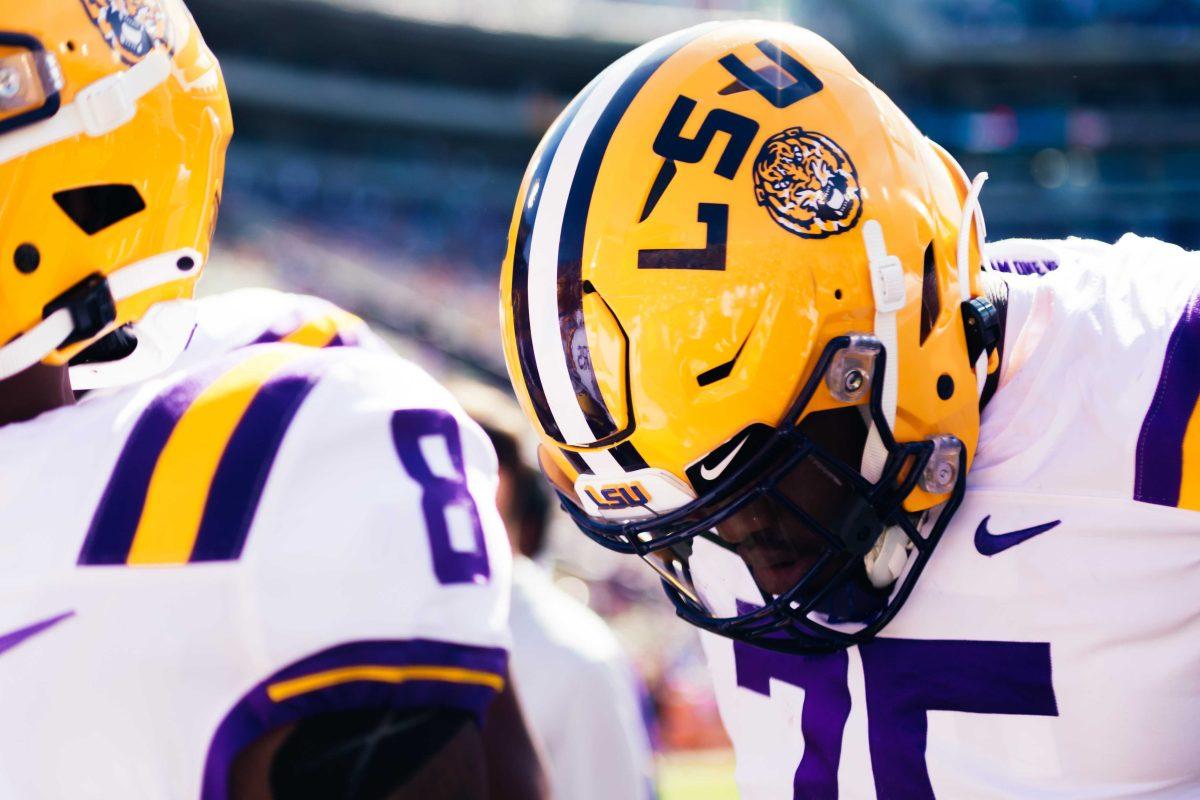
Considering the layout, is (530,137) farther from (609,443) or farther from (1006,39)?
(609,443)

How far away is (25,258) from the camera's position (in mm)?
1276

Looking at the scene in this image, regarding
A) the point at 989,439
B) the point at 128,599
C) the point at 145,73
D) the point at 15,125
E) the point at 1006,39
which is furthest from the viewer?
the point at 1006,39

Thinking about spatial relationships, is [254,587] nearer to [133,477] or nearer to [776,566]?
[133,477]

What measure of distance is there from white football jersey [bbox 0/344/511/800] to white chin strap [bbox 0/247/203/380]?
20 cm

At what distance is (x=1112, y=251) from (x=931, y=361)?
348 mm

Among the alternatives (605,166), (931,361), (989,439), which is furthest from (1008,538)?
(605,166)

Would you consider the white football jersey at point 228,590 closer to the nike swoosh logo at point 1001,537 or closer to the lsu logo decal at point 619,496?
the lsu logo decal at point 619,496

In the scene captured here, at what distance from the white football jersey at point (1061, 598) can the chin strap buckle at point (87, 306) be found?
97cm

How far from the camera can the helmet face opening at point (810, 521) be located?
4.83 feet

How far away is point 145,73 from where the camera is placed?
1.36 meters

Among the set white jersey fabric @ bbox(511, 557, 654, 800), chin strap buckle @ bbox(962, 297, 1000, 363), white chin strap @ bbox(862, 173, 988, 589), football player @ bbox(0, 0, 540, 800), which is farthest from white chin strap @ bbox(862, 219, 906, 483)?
white jersey fabric @ bbox(511, 557, 654, 800)

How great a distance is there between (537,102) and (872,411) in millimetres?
15936

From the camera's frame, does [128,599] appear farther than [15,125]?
No

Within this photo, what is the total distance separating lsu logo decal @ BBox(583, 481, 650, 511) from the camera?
4.93ft
